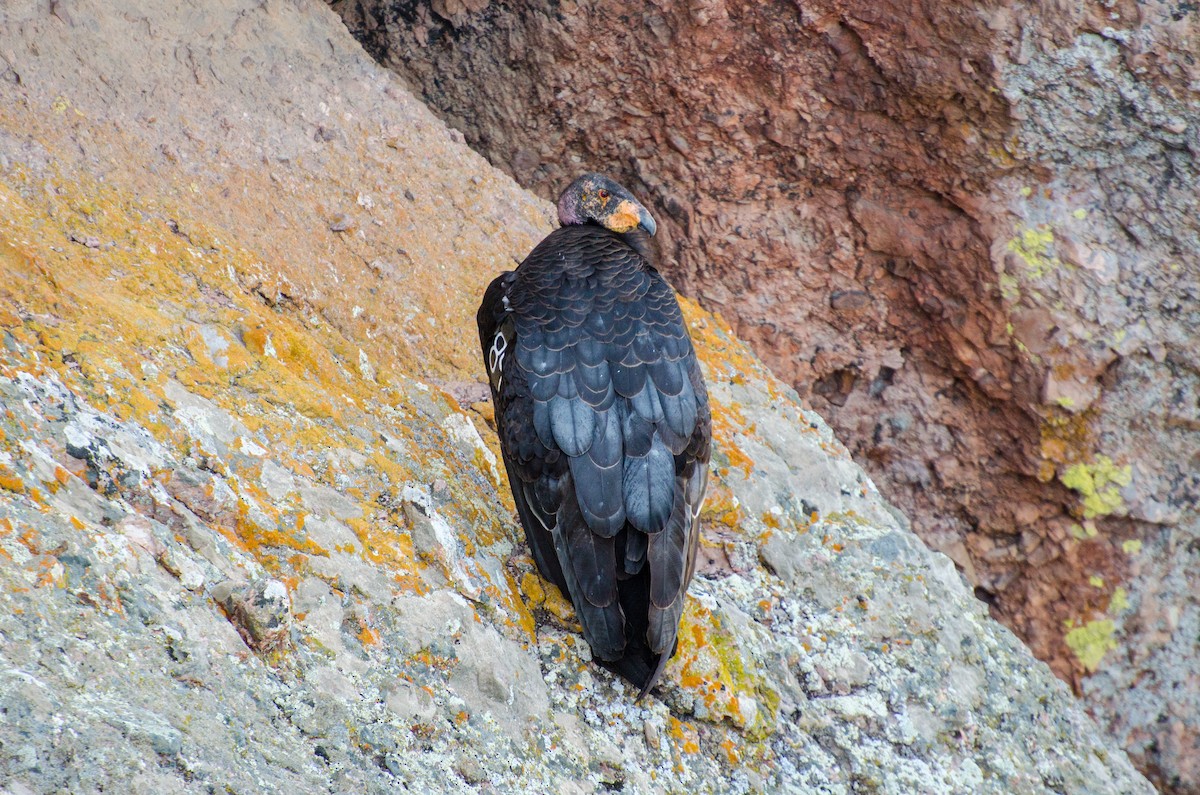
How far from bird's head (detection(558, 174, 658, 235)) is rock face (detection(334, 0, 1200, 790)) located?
919 millimetres

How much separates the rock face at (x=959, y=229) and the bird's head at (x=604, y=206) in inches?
36.2

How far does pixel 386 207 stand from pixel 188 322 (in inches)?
52.4

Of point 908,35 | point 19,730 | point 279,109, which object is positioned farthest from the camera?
point 908,35

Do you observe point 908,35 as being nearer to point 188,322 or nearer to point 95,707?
point 188,322

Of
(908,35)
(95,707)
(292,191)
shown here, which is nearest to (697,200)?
(908,35)

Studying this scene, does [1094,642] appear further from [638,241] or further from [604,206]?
[604,206]

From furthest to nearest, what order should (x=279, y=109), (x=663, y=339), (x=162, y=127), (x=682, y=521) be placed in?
(x=279, y=109) < (x=162, y=127) < (x=663, y=339) < (x=682, y=521)

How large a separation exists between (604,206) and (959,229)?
1.88 meters

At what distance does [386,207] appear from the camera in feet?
13.9

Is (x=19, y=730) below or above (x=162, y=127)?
above

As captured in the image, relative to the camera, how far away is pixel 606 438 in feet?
10.0

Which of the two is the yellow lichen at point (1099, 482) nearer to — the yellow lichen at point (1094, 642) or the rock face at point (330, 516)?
the yellow lichen at point (1094, 642)

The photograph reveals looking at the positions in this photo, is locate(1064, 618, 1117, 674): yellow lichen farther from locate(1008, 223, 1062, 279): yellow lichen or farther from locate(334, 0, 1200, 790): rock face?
locate(1008, 223, 1062, 279): yellow lichen

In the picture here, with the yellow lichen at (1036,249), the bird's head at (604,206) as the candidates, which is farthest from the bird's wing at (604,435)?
the yellow lichen at (1036,249)
